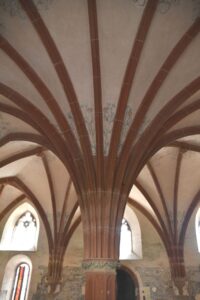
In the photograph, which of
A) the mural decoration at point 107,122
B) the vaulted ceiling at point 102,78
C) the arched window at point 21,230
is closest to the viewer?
the vaulted ceiling at point 102,78

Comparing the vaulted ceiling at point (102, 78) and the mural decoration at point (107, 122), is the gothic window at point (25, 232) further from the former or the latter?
the mural decoration at point (107, 122)

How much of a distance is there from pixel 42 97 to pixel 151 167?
5.59 metres

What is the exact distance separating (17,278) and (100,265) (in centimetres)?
866

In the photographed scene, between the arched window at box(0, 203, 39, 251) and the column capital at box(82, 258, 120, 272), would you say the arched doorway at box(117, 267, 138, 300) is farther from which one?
the column capital at box(82, 258, 120, 272)

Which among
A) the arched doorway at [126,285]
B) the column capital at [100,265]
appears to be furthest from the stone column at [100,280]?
the arched doorway at [126,285]

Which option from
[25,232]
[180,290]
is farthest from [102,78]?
[25,232]

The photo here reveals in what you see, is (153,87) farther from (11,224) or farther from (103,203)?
(11,224)

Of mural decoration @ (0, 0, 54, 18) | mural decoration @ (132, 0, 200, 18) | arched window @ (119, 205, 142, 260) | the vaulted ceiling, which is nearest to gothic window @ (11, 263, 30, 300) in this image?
arched window @ (119, 205, 142, 260)

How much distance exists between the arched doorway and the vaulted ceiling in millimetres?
7213

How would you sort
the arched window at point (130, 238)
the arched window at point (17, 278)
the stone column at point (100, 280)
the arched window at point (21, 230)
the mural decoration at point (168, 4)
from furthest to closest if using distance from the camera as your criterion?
the arched window at point (21, 230) < the arched window at point (130, 238) < the arched window at point (17, 278) < the mural decoration at point (168, 4) < the stone column at point (100, 280)

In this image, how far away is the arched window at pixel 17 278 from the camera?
38.2 feet

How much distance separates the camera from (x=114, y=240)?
223 inches

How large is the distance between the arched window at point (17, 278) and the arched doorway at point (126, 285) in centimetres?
437

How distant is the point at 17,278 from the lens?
12.1 m
